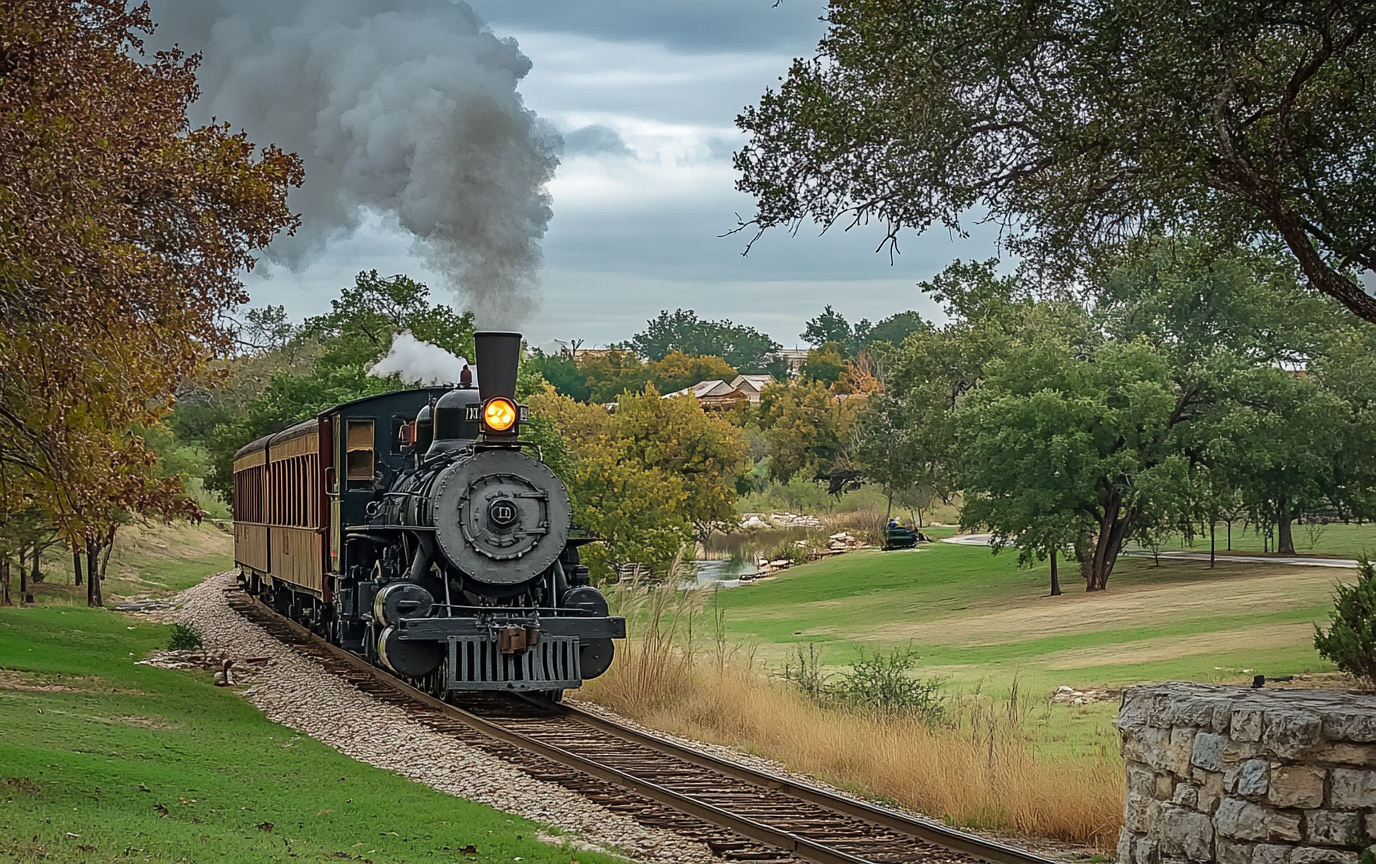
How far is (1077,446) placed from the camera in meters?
37.1

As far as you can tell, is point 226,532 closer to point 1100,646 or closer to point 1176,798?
point 1100,646

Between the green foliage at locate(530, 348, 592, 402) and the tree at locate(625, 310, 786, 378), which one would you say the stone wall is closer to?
the green foliage at locate(530, 348, 592, 402)

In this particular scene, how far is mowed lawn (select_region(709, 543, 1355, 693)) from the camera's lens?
23.6 metres

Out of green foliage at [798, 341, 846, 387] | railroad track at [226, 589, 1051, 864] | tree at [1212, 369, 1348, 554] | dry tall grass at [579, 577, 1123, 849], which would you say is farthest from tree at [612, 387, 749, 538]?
green foliage at [798, 341, 846, 387]

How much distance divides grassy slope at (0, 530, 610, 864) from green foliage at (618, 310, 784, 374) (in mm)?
169894

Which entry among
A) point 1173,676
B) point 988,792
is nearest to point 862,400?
point 1173,676

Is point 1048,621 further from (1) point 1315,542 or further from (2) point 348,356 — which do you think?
(2) point 348,356

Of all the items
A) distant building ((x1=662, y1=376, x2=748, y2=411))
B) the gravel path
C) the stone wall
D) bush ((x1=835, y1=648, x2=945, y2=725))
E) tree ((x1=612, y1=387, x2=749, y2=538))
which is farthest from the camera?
distant building ((x1=662, y1=376, x2=748, y2=411))

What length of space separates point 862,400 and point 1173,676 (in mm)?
62246

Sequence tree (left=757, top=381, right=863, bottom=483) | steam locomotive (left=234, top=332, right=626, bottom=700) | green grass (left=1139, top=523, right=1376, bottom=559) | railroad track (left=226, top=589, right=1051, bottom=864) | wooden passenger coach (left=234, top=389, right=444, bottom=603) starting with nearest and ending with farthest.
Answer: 1. railroad track (left=226, top=589, right=1051, bottom=864)
2. steam locomotive (left=234, top=332, right=626, bottom=700)
3. wooden passenger coach (left=234, top=389, right=444, bottom=603)
4. green grass (left=1139, top=523, right=1376, bottom=559)
5. tree (left=757, top=381, right=863, bottom=483)

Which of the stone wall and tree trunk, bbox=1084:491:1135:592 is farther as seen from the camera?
tree trunk, bbox=1084:491:1135:592

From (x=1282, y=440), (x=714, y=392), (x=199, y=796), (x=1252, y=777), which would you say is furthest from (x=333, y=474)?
(x=714, y=392)

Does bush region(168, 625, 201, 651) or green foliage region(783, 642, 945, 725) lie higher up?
bush region(168, 625, 201, 651)

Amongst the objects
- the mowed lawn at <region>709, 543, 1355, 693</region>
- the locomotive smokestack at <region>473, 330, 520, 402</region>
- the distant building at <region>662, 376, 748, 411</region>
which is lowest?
the mowed lawn at <region>709, 543, 1355, 693</region>
